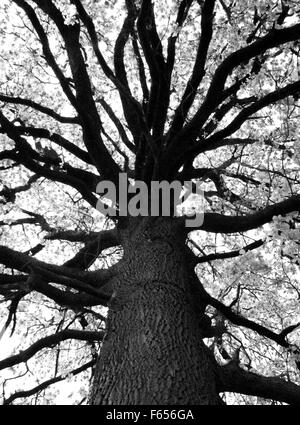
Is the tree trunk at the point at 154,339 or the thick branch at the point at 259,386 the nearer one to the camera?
the tree trunk at the point at 154,339

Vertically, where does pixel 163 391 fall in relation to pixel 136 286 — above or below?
below

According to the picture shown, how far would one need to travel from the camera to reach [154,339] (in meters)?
2.65

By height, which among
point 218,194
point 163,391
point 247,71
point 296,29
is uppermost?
point 247,71

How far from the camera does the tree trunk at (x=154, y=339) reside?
230 cm

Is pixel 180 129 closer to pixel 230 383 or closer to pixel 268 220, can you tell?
pixel 268 220

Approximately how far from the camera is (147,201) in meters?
4.50

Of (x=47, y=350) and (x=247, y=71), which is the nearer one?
(x=247, y=71)

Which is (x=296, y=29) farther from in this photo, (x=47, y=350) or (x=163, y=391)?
(x=47, y=350)

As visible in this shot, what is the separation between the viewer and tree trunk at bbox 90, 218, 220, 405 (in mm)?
2301

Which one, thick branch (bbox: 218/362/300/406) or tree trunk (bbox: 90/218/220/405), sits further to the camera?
thick branch (bbox: 218/362/300/406)

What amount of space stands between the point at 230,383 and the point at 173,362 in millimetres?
738

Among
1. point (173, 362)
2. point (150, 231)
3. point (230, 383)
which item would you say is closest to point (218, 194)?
point (150, 231)
